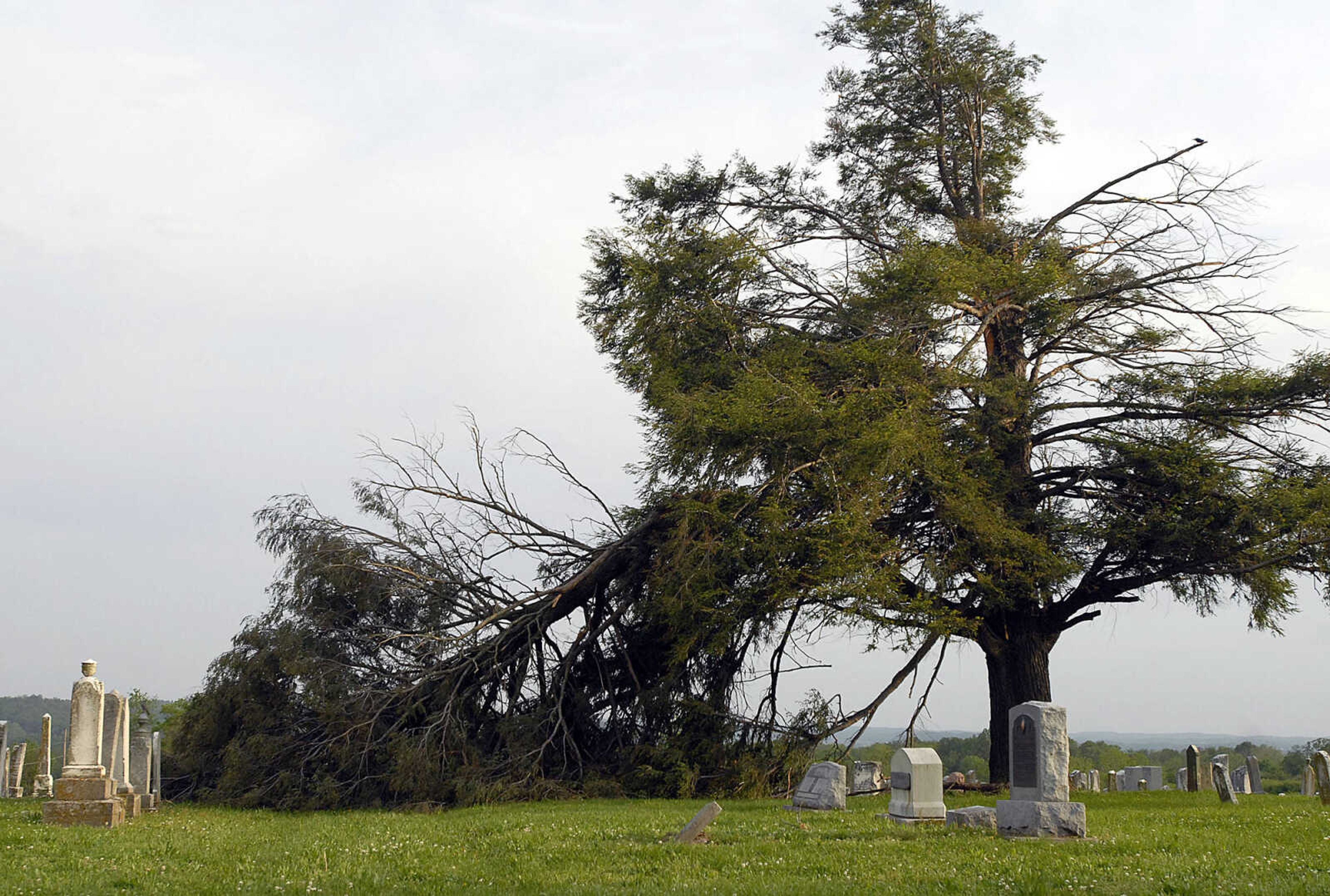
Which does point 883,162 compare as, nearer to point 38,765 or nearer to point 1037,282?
point 1037,282

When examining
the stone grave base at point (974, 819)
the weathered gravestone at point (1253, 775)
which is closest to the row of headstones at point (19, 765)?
the stone grave base at point (974, 819)

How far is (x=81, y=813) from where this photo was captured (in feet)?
45.2

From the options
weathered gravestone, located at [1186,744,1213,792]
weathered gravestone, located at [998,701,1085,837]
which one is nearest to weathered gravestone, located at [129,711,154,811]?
weathered gravestone, located at [998,701,1085,837]

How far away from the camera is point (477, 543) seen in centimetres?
2188

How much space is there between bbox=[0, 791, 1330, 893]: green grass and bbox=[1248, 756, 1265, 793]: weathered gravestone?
10347 millimetres

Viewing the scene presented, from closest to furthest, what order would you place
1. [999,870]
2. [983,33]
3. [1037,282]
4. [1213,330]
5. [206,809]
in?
[999,870] < [206,809] < [1037,282] < [1213,330] < [983,33]

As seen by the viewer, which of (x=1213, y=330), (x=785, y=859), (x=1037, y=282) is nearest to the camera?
(x=785, y=859)

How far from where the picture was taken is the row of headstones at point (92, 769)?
13.8 meters

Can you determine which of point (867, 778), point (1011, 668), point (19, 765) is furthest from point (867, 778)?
point (19, 765)

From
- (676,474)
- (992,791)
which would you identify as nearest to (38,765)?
(676,474)

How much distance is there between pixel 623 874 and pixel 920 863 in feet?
8.86

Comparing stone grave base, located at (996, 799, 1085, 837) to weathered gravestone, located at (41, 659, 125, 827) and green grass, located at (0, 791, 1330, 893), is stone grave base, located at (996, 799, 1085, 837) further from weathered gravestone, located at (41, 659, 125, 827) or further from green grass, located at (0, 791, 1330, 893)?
weathered gravestone, located at (41, 659, 125, 827)

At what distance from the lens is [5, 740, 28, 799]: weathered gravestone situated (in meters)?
23.8

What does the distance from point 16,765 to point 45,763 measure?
632 mm
